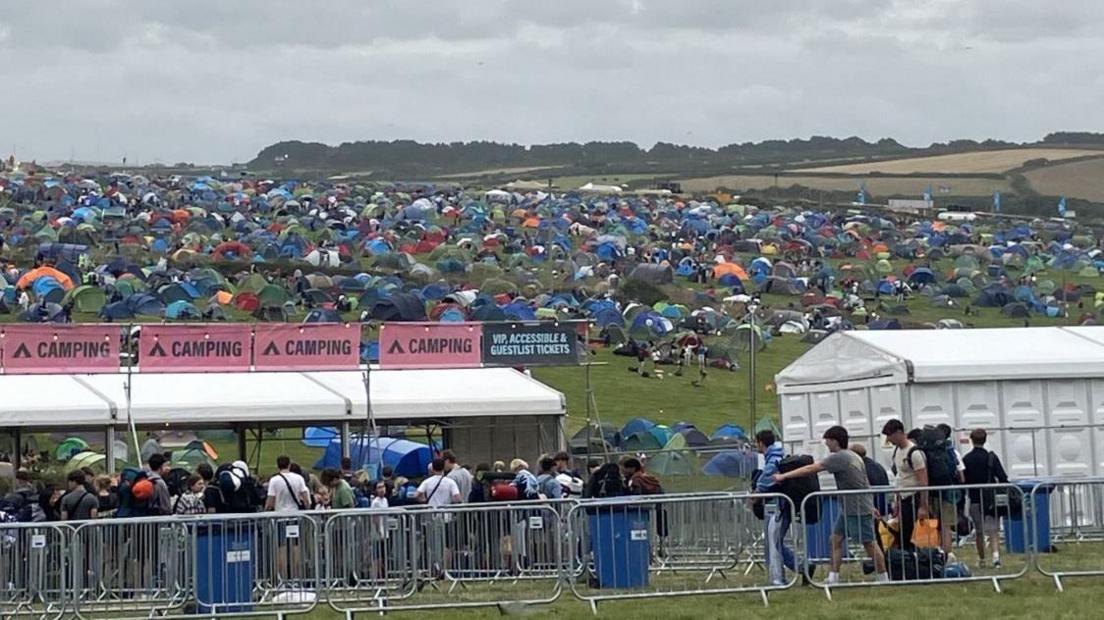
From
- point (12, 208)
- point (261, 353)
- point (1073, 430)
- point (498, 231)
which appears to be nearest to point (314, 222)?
point (498, 231)

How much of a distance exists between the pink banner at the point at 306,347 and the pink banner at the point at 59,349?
6.94 feet

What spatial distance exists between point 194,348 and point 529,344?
5149mm

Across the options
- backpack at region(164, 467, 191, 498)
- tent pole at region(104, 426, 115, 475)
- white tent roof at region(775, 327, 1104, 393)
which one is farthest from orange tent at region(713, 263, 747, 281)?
backpack at region(164, 467, 191, 498)

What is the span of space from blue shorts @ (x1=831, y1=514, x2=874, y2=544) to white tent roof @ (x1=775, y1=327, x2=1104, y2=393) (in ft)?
19.6

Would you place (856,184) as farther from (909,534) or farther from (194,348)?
(909,534)

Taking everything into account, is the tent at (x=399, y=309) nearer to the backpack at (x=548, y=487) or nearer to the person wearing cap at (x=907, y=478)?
the backpack at (x=548, y=487)

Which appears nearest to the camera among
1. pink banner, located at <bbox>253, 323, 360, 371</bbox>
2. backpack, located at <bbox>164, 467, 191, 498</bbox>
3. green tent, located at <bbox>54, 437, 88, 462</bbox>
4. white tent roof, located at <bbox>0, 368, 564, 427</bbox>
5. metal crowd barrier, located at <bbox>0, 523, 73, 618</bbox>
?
metal crowd barrier, located at <bbox>0, 523, 73, 618</bbox>

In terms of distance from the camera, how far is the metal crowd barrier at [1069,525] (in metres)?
15.1

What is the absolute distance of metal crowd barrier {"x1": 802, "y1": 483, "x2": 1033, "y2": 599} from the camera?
47.5ft

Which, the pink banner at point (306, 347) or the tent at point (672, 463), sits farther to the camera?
the tent at point (672, 463)

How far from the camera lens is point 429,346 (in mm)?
28484

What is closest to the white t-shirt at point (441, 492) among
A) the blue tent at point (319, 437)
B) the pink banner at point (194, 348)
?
the pink banner at point (194, 348)

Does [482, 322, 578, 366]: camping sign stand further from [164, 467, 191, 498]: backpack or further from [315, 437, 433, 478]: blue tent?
[164, 467, 191, 498]: backpack

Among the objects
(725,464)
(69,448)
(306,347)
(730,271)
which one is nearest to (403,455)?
(306,347)
